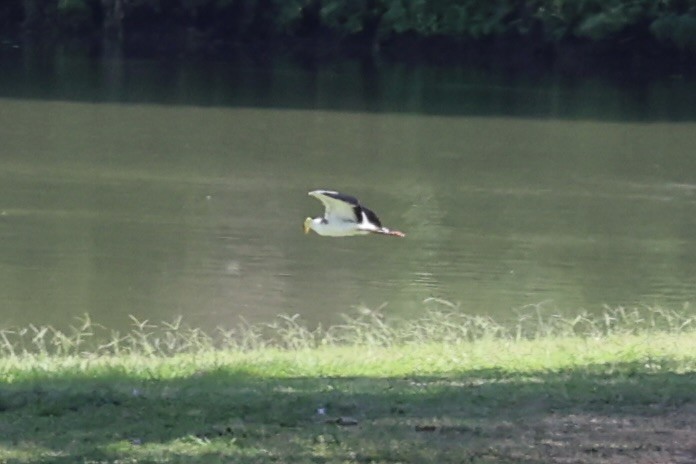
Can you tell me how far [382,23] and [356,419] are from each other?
4038cm

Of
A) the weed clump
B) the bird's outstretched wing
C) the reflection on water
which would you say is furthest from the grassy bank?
the reflection on water

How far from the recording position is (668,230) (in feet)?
61.6

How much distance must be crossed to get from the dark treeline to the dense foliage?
3cm

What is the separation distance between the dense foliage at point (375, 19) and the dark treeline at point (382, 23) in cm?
3

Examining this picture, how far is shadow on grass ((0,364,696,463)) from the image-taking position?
4.84m

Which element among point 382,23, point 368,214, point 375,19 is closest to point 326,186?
point 368,214

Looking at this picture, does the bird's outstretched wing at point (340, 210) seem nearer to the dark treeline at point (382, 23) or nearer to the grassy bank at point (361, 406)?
the grassy bank at point (361, 406)

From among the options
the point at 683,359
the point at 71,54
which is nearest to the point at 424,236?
the point at 683,359

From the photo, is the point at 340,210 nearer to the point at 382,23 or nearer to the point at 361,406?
the point at 361,406

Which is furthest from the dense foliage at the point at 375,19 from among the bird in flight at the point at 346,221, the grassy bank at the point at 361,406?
the grassy bank at the point at 361,406

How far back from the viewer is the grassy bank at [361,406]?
4.88 m

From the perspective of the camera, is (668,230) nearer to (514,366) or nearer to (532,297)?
(532,297)

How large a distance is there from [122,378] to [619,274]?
10.2 meters

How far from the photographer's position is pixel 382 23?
45.1 m
